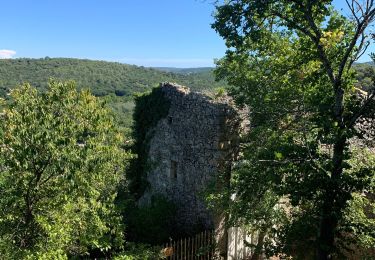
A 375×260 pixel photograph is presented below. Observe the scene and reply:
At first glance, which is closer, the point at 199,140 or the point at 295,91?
the point at 295,91

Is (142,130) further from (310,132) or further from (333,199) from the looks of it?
(333,199)

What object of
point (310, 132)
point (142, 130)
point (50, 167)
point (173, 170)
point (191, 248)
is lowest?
point (191, 248)

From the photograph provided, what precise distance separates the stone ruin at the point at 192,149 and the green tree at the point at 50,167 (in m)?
4.71

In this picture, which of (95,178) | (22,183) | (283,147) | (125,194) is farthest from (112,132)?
(125,194)

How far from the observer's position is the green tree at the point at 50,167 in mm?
7492

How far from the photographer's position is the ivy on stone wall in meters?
15.6

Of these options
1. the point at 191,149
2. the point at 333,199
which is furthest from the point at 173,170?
the point at 333,199

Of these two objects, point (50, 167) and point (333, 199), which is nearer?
point (333, 199)

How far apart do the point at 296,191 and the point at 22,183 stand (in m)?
5.76

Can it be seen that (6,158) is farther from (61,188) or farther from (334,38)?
(334,38)

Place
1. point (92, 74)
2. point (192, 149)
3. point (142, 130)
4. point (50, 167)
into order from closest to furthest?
point (50, 167) < point (192, 149) < point (142, 130) < point (92, 74)

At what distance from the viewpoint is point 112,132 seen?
365 inches

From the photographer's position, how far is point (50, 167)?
784 centimetres

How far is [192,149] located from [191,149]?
6 centimetres
